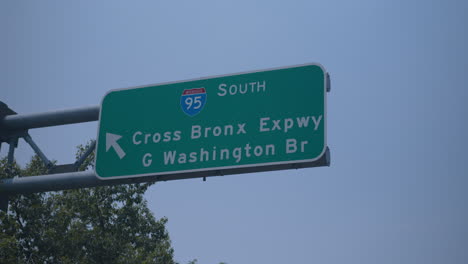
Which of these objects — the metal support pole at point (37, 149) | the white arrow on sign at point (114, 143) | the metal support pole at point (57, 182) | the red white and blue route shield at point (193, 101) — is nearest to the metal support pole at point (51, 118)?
the metal support pole at point (37, 149)

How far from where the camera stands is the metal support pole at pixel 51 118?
1026 cm

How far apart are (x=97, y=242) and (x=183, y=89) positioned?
1104cm

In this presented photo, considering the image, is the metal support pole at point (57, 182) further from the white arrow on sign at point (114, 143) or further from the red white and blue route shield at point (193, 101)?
the red white and blue route shield at point (193, 101)

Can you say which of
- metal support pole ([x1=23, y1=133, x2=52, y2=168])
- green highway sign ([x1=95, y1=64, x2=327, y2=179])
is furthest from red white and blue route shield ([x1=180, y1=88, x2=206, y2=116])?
metal support pole ([x1=23, y1=133, x2=52, y2=168])

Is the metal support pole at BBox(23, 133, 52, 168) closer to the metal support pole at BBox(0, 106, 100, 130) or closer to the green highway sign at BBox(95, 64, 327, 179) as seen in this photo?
the metal support pole at BBox(0, 106, 100, 130)

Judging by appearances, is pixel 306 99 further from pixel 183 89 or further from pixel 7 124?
pixel 7 124

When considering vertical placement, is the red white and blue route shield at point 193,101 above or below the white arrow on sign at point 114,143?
above

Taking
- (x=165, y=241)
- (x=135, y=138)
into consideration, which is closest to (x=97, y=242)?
(x=165, y=241)

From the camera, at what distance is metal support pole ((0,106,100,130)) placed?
33.7 feet

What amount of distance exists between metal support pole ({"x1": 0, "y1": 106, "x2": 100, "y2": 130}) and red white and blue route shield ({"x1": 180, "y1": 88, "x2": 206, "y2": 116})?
5.17 feet

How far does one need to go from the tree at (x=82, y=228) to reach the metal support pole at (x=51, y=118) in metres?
4.03

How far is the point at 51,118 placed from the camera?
10406mm

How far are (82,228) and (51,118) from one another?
928cm

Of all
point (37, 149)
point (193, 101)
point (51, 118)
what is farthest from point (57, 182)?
point (193, 101)
